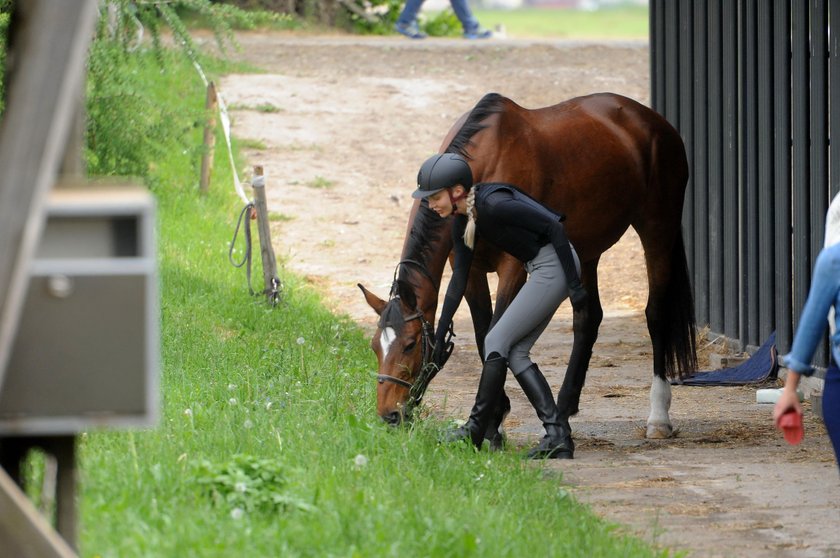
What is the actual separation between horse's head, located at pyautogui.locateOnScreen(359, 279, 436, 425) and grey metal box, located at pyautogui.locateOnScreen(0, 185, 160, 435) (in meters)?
3.64

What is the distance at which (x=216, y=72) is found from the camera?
2181cm

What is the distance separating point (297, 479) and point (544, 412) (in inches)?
90.8

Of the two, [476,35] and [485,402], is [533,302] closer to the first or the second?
[485,402]

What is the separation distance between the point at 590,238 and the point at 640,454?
162 centimetres

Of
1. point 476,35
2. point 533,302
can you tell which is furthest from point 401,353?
point 476,35

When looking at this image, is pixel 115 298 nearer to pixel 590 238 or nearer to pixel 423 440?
pixel 423 440

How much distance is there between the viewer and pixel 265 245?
11.7 m

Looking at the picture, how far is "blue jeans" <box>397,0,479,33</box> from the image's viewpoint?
24.6 m

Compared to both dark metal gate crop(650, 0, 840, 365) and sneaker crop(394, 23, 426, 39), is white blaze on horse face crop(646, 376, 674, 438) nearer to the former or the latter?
dark metal gate crop(650, 0, 840, 365)

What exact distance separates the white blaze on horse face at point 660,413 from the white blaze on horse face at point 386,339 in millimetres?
2081

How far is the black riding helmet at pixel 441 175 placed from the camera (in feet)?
23.1

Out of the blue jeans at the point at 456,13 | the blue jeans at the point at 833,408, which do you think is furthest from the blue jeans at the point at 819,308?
the blue jeans at the point at 456,13

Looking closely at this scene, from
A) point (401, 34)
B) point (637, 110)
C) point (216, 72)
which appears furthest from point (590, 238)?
point (401, 34)

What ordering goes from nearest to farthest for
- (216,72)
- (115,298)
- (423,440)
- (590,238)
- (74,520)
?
Answer: 1. (115,298)
2. (74,520)
3. (423,440)
4. (590,238)
5. (216,72)
